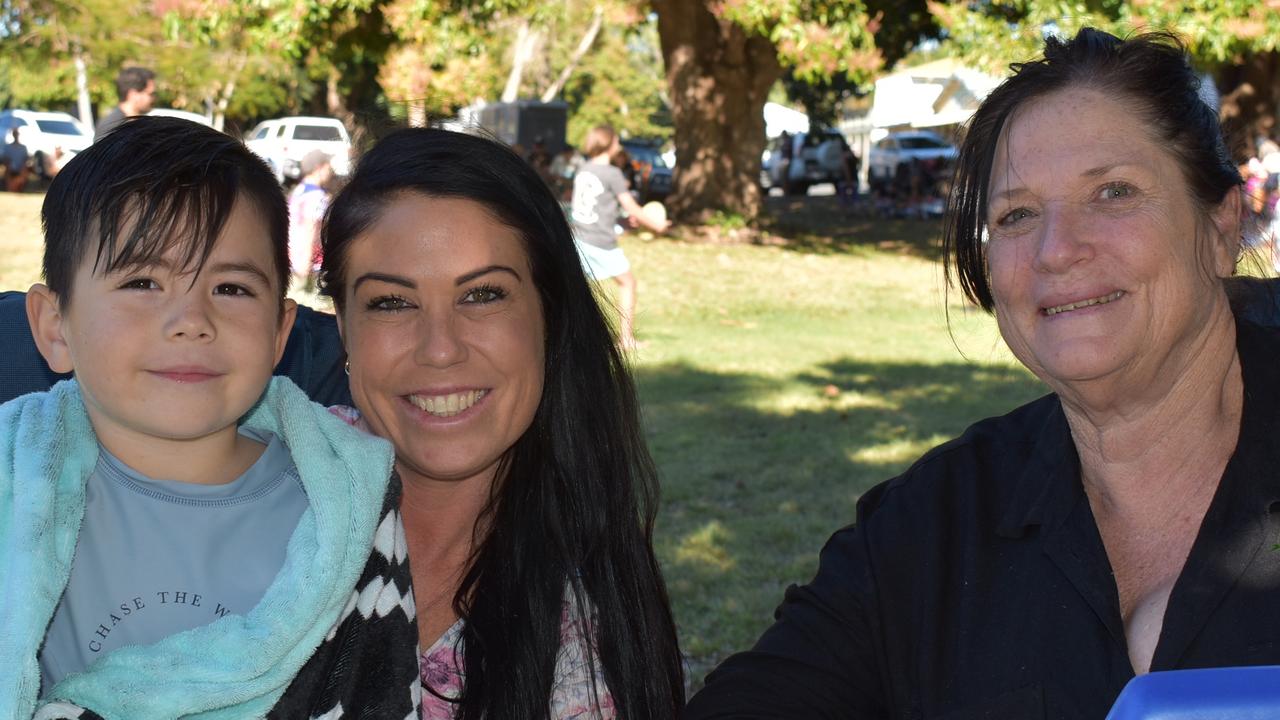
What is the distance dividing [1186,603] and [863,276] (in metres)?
16.4

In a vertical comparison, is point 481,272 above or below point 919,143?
above

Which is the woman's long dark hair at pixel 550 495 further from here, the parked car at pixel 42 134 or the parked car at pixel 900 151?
the parked car at pixel 900 151

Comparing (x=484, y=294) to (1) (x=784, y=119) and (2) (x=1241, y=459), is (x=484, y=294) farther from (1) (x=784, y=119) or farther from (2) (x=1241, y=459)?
(1) (x=784, y=119)

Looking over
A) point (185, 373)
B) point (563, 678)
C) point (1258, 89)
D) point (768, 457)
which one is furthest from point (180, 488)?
point (1258, 89)

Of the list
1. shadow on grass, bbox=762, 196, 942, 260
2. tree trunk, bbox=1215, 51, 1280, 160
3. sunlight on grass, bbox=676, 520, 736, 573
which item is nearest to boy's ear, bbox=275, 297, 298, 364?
sunlight on grass, bbox=676, 520, 736, 573

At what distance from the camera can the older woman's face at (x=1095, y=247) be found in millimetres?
2281

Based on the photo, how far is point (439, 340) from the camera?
261cm

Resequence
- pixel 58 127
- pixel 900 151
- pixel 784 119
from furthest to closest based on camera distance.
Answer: pixel 784 119 → pixel 900 151 → pixel 58 127

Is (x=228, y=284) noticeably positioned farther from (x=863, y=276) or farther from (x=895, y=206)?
(x=895, y=206)

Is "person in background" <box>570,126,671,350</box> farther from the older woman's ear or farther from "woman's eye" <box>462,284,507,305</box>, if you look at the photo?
the older woman's ear

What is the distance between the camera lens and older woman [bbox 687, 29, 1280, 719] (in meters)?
2.18

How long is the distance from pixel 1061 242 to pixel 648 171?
33049 millimetres

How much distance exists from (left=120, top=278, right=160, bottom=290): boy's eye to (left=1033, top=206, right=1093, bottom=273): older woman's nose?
1.54 m

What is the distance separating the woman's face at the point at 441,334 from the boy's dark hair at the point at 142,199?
0.26 metres
